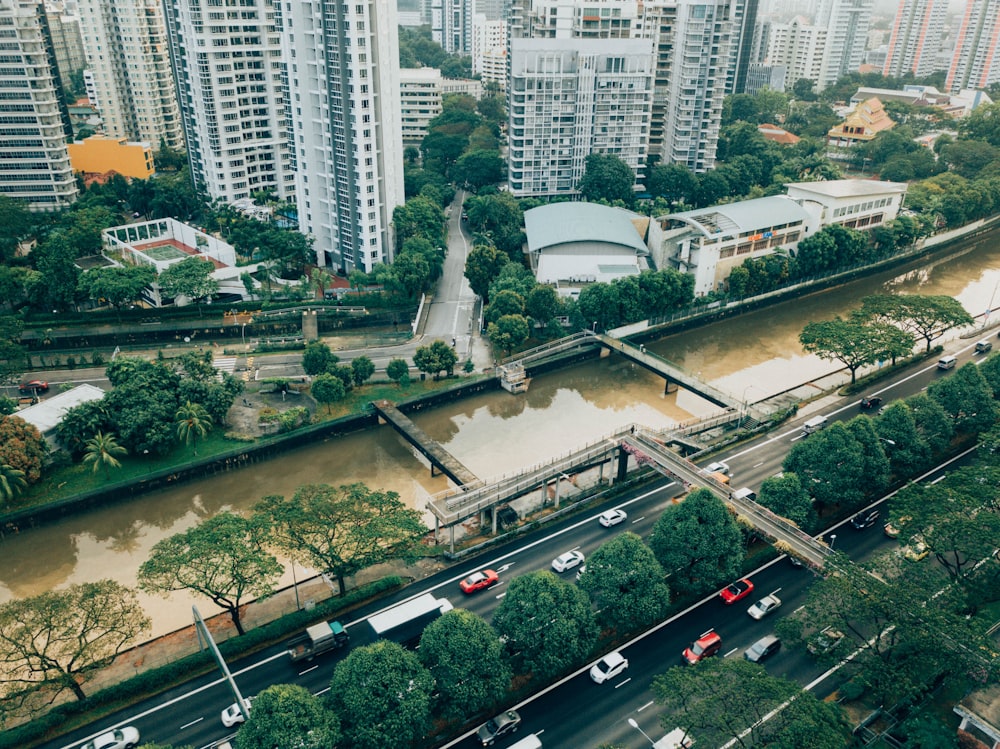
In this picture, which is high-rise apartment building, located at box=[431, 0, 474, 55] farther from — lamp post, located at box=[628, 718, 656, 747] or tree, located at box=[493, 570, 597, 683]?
lamp post, located at box=[628, 718, 656, 747]

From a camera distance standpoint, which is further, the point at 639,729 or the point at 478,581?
the point at 478,581

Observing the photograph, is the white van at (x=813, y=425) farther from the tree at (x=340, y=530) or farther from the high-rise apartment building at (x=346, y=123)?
the high-rise apartment building at (x=346, y=123)

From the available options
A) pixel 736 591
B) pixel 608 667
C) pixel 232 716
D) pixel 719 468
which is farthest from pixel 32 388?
pixel 736 591

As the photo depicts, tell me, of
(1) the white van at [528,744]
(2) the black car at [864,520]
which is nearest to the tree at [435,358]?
(2) the black car at [864,520]

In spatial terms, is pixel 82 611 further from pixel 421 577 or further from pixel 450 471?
pixel 450 471

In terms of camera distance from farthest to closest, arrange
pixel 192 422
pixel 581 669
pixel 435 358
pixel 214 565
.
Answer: pixel 435 358 → pixel 192 422 → pixel 581 669 → pixel 214 565

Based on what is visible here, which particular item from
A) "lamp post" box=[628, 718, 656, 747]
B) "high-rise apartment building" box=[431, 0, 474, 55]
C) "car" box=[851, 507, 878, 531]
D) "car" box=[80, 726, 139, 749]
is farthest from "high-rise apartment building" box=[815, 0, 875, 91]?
"car" box=[80, 726, 139, 749]

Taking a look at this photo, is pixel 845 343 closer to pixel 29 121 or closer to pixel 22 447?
pixel 22 447

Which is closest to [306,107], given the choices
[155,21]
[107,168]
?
[107,168]
